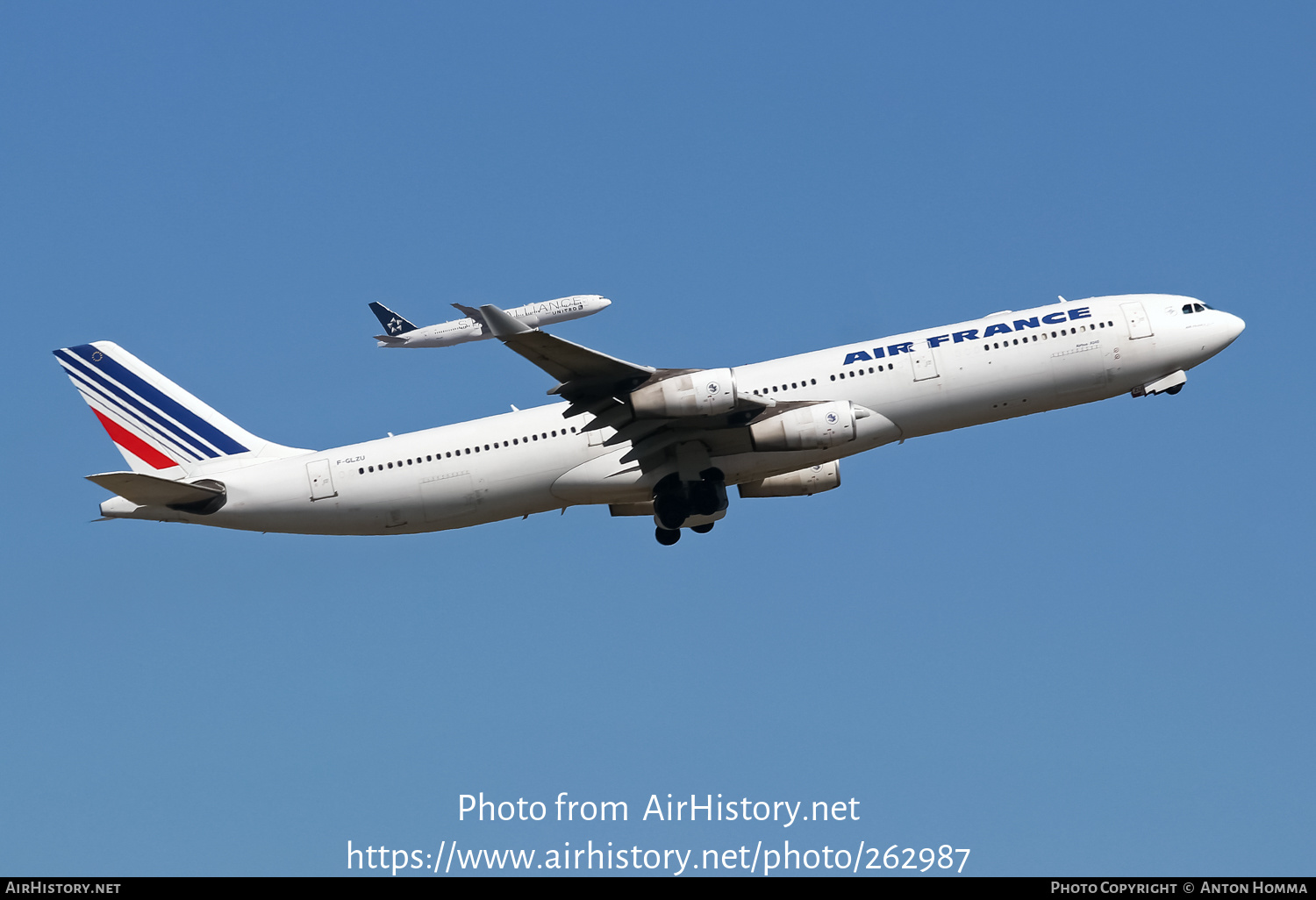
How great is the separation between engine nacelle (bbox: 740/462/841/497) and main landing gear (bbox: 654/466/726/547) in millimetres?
2940

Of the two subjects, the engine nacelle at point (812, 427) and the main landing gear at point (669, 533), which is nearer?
the engine nacelle at point (812, 427)

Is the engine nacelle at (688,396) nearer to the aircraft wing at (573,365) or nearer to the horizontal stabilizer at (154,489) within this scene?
the aircraft wing at (573,365)

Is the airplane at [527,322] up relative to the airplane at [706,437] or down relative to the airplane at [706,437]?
up

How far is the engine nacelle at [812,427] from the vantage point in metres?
40.7

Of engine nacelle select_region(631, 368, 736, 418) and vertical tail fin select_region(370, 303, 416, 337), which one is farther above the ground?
vertical tail fin select_region(370, 303, 416, 337)

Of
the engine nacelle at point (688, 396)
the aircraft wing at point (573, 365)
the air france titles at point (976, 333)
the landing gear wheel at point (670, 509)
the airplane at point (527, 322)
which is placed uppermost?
the airplane at point (527, 322)

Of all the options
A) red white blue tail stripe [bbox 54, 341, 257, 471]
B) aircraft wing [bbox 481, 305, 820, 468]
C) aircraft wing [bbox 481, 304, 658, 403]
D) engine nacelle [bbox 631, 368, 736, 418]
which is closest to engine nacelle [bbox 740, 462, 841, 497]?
aircraft wing [bbox 481, 305, 820, 468]

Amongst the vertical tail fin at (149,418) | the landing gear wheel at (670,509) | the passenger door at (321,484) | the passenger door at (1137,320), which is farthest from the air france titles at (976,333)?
the vertical tail fin at (149,418)

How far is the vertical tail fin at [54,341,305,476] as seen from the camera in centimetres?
4534

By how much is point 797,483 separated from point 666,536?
15.0 feet

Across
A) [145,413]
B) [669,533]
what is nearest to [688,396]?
[669,533]

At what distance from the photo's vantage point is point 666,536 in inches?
1813

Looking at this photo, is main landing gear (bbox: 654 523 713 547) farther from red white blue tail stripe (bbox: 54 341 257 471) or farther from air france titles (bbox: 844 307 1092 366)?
red white blue tail stripe (bbox: 54 341 257 471)

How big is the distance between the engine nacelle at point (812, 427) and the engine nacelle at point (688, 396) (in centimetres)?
191
